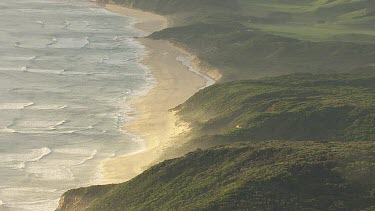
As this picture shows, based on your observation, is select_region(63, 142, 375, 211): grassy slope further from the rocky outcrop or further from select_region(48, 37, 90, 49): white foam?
select_region(48, 37, 90, 49): white foam

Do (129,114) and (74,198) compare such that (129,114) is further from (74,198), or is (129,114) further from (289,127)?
(74,198)

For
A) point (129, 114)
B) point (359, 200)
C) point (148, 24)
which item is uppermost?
point (359, 200)

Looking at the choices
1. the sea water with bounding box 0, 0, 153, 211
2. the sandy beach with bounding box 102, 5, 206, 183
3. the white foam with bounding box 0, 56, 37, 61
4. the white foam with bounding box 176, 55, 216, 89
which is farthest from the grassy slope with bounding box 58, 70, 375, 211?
the white foam with bounding box 0, 56, 37, 61

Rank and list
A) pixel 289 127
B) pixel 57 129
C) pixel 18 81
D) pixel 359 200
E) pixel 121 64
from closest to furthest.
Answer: pixel 359 200
pixel 289 127
pixel 57 129
pixel 18 81
pixel 121 64

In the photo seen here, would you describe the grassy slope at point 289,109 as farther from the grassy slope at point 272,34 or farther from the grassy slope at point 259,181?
the grassy slope at point 272,34

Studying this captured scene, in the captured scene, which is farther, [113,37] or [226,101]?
[113,37]

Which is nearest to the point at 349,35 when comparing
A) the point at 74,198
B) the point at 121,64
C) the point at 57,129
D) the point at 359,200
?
the point at 121,64

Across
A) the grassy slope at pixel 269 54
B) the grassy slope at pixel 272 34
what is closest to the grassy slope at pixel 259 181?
the grassy slope at pixel 269 54

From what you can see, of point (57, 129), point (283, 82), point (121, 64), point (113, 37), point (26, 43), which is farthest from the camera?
point (113, 37)
